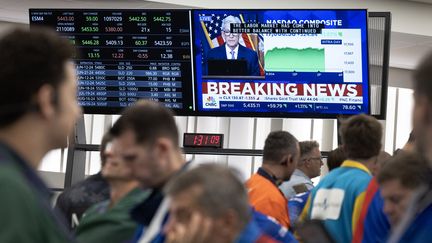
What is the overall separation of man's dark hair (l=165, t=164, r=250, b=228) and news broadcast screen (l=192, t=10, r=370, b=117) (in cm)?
553

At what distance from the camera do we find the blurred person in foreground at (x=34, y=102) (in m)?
1.93

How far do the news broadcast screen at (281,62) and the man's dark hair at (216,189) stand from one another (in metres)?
5.53

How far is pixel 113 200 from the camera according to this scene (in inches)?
124

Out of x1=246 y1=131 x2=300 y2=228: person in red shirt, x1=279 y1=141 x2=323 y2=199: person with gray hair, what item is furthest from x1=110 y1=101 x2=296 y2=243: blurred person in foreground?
x1=279 y1=141 x2=323 y2=199: person with gray hair

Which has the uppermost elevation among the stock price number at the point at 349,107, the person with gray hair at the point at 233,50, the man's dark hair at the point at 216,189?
the person with gray hair at the point at 233,50

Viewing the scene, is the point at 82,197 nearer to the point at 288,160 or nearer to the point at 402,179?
the point at 288,160

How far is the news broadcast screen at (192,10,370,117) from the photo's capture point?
7750 mm

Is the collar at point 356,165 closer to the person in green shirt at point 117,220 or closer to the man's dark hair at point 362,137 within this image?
the man's dark hair at point 362,137

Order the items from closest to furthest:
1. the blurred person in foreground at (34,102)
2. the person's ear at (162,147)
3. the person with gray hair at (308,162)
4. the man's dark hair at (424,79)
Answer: the blurred person in foreground at (34,102), the man's dark hair at (424,79), the person's ear at (162,147), the person with gray hair at (308,162)

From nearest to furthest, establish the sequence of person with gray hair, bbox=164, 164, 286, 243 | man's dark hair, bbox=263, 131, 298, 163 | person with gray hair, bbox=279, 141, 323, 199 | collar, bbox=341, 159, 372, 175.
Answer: person with gray hair, bbox=164, 164, 286, 243, collar, bbox=341, 159, 372, 175, man's dark hair, bbox=263, 131, 298, 163, person with gray hair, bbox=279, 141, 323, 199

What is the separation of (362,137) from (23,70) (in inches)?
102

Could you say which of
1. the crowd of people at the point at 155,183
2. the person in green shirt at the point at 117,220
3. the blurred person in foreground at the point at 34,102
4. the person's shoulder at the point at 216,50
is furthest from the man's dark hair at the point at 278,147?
the blurred person in foreground at the point at 34,102

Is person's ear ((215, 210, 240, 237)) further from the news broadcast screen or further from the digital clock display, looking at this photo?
the digital clock display

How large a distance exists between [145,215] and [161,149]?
0.67 ft
